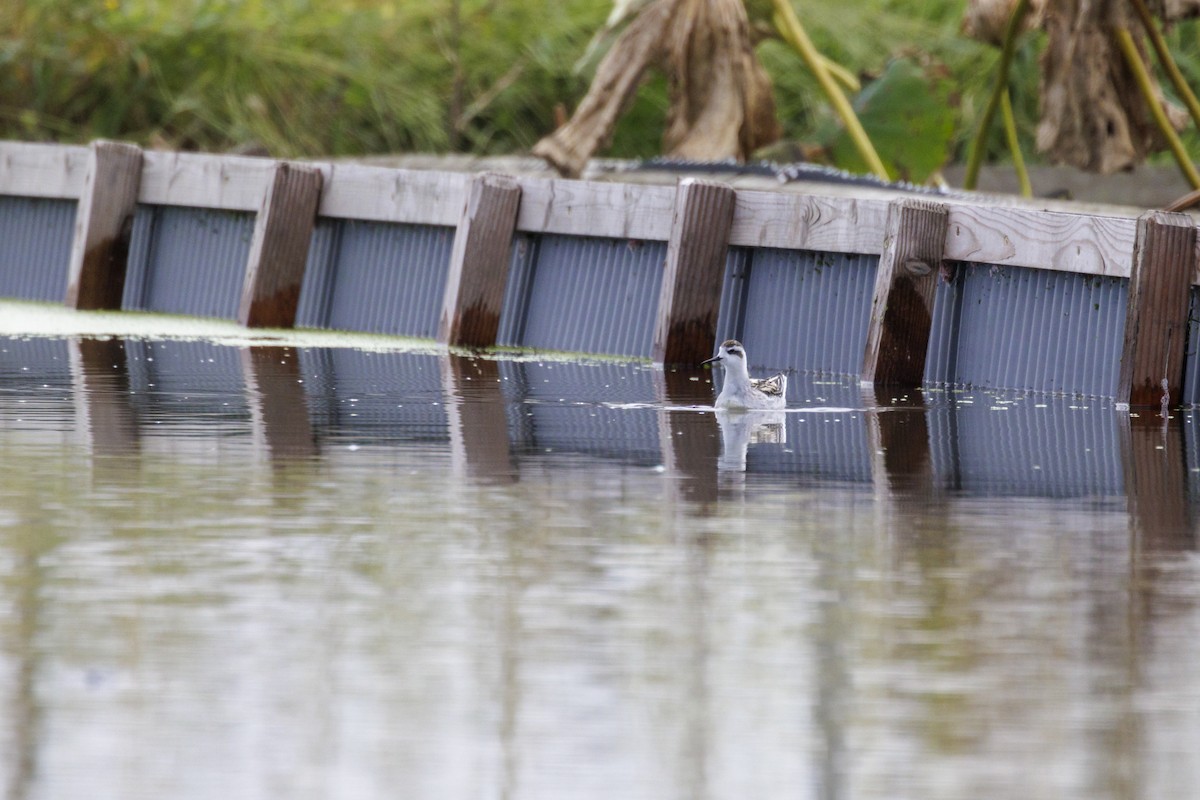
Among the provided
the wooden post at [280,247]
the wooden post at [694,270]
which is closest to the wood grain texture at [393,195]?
the wooden post at [280,247]

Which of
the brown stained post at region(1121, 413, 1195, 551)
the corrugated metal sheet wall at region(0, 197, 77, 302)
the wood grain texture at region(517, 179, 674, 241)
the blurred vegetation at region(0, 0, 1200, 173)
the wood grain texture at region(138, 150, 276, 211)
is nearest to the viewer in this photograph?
the brown stained post at region(1121, 413, 1195, 551)

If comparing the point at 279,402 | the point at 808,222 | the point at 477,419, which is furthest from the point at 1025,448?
the point at 808,222

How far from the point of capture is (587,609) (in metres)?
5.78

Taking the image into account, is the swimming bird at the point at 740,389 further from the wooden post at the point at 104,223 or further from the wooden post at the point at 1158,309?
the wooden post at the point at 104,223

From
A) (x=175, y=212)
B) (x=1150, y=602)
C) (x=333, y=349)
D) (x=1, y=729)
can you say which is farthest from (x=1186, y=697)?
(x=175, y=212)

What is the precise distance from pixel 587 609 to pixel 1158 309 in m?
5.86

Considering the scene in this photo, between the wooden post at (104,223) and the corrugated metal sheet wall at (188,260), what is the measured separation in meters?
0.24

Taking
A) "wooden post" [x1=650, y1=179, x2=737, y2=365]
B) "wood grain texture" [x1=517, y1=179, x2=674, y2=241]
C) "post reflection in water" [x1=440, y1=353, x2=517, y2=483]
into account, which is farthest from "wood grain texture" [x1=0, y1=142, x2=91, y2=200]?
"wooden post" [x1=650, y1=179, x2=737, y2=365]

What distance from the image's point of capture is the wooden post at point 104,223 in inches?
643

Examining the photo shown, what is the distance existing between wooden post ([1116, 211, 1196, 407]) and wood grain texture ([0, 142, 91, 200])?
8293 millimetres

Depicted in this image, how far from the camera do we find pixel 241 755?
4457 millimetres

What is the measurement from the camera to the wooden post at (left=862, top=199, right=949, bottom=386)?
12172mm

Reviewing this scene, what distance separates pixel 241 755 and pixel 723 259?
8960mm

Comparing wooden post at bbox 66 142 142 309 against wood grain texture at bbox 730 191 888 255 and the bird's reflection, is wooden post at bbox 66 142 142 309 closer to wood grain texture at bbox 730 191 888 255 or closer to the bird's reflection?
wood grain texture at bbox 730 191 888 255
